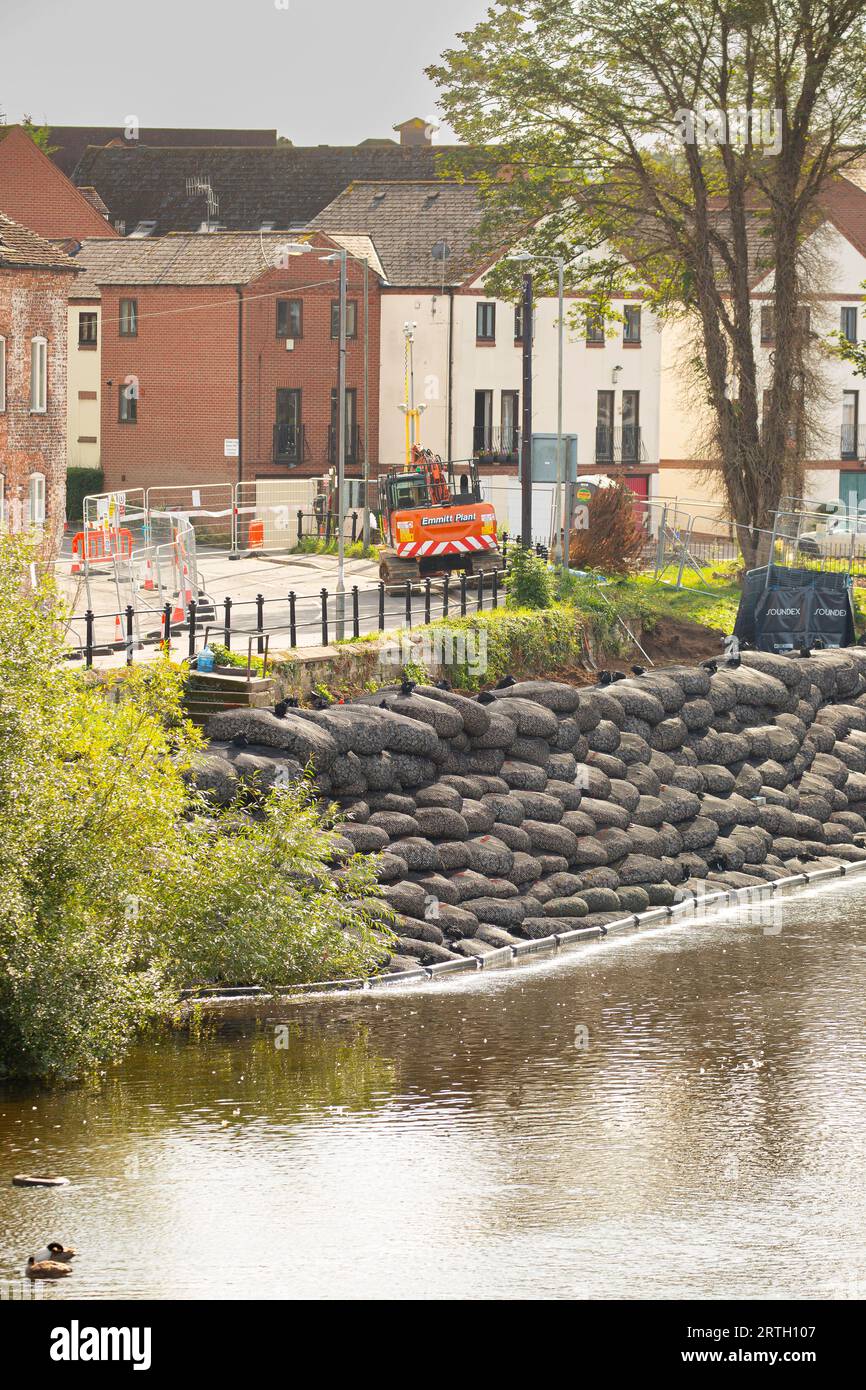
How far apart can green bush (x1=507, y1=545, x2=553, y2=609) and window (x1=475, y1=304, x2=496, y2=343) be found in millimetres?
26400

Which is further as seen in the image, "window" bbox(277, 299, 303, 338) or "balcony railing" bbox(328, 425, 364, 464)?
"balcony railing" bbox(328, 425, 364, 464)

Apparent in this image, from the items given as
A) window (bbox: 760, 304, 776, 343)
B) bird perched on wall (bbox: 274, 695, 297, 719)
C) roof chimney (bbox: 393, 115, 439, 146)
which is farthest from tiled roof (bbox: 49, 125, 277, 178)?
bird perched on wall (bbox: 274, 695, 297, 719)

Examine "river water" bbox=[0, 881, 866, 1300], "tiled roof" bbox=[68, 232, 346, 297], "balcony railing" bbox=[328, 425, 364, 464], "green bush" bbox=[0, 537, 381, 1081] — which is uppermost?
"tiled roof" bbox=[68, 232, 346, 297]

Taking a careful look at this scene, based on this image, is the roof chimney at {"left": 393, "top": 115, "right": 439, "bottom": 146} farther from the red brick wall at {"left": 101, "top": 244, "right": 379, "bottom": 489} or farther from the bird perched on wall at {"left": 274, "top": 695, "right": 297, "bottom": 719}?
the bird perched on wall at {"left": 274, "top": 695, "right": 297, "bottom": 719}

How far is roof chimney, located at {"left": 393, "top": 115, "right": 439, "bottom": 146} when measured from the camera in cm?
6694

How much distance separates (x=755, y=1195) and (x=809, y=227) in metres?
28.3

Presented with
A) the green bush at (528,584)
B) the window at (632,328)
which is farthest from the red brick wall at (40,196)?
the green bush at (528,584)

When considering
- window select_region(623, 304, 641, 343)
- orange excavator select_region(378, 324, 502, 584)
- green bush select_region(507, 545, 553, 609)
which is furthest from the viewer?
window select_region(623, 304, 641, 343)

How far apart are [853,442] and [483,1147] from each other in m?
46.6

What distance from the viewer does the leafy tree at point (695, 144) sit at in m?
35.8

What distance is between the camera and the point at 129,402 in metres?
54.1

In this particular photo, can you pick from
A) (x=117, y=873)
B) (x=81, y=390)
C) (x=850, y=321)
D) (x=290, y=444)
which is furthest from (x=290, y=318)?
(x=117, y=873)
